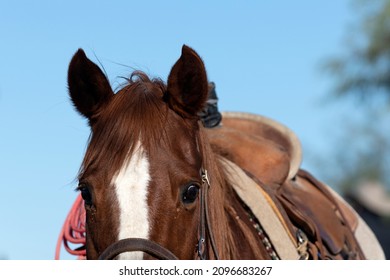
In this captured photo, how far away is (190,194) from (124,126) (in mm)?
420

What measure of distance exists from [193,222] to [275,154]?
1.75 m

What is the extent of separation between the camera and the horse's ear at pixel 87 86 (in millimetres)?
3836

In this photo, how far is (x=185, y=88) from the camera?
3.81 meters

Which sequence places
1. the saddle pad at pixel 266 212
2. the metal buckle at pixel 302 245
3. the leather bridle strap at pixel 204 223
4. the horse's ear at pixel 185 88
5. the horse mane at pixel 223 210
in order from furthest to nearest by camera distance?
the metal buckle at pixel 302 245, the saddle pad at pixel 266 212, the horse mane at pixel 223 210, the horse's ear at pixel 185 88, the leather bridle strap at pixel 204 223

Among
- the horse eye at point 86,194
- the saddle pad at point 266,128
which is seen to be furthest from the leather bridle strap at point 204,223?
the saddle pad at point 266,128

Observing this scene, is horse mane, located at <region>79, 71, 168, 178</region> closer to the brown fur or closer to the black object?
the brown fur

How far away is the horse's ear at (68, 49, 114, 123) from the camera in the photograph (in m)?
3.84

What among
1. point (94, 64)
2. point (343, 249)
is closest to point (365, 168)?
point (343, 249)

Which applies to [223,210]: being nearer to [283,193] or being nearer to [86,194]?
[86,194]

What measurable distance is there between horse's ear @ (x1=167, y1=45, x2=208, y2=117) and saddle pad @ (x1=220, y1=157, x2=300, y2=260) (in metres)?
0.86

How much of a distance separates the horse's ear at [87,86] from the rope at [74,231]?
1.41 metres

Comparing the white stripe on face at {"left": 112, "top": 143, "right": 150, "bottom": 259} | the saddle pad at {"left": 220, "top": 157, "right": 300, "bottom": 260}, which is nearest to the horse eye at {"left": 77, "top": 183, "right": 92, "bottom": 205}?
the white stripe on face at {"left": 112, "top": 143, "right": 150, "bottom": 259}

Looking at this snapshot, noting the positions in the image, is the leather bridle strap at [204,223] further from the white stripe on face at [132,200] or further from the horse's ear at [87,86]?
the horse's ear at [87,86]
